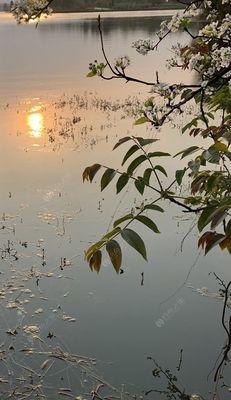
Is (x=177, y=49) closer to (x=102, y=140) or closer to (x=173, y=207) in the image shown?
(x=173, y=207)

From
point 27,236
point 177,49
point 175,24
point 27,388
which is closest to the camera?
point 175,24

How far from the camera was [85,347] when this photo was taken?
5.82 metres

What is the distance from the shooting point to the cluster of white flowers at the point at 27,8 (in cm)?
304

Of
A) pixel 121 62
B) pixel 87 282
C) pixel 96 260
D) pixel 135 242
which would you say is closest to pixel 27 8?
pixel 121 62

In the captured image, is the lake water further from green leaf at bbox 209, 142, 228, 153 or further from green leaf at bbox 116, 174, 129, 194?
green leaf at bbox 209, 142, 228, 153

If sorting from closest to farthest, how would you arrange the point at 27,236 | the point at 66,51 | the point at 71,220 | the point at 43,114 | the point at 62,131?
the point at 27,236
the point at 71,220
the point at 62,131
the point at 43,114
the point at 66,51

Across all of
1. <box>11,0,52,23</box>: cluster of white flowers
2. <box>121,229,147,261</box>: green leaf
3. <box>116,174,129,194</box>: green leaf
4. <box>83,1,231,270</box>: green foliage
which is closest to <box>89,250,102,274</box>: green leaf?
<box>83,1,231,270</box>: green foliage

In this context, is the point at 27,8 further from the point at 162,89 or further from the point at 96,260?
the point at 96,260

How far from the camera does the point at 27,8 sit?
3.05 meters

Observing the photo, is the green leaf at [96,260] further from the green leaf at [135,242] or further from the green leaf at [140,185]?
the green leaf at [140,185]

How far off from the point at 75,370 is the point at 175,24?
387cm

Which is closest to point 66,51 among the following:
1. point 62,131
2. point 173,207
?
point 62,131

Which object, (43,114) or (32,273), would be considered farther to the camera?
(43,114)

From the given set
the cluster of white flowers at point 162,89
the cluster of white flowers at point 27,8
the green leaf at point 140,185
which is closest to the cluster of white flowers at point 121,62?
the cluster of white flowers at point 162,89
